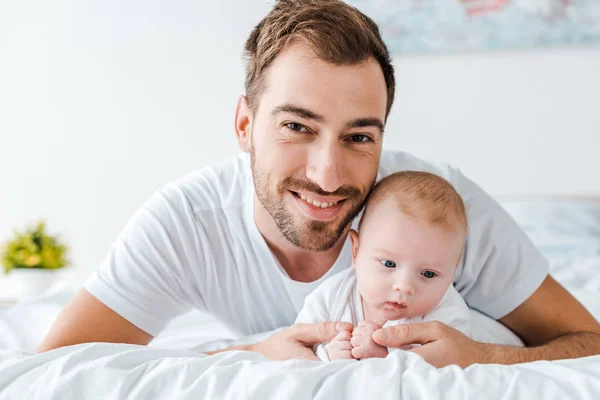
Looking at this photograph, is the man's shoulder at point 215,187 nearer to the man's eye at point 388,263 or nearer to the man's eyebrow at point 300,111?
the man's eyebrow at point 300,111

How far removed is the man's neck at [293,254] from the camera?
5.39 ft

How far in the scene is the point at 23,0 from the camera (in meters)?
3.72

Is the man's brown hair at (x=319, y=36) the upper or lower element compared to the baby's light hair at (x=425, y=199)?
upper

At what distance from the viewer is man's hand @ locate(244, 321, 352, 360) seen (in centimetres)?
128

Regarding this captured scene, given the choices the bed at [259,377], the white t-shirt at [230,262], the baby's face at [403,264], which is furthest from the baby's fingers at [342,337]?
the white t-shirt at [230,262]

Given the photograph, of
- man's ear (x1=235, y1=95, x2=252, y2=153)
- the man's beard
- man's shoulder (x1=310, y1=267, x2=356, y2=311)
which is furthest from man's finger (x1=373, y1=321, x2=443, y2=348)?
man's ear (x1=235, y1=95, x2=252, y2=153)

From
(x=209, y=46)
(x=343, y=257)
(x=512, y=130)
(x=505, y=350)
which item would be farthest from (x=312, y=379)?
(x=209, y=46)

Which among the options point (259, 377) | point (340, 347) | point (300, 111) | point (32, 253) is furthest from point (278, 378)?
point (32, 253)

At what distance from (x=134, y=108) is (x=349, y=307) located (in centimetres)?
259

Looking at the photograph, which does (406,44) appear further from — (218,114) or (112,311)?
(112,311)

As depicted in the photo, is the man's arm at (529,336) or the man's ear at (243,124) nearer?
the man's arm at (529,336)

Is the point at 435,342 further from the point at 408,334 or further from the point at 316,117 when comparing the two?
the point at 316,117

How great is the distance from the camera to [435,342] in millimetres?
1223

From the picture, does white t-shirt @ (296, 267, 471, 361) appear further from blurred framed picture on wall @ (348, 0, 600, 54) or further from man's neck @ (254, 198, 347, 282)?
blurred framed picture on wall @ (348, 0, 600, 54)
